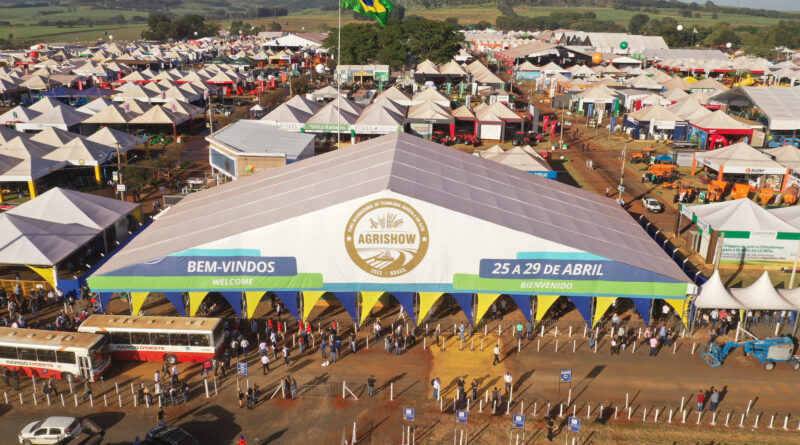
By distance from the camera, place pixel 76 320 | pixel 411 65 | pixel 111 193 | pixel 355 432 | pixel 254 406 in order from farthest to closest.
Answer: pixel 411 65 → pixel 111 193 → pixel 76 320 → pixel 254 406 → pixel 355 432

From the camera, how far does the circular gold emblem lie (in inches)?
975

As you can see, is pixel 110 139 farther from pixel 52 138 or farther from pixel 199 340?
pixel 199 340

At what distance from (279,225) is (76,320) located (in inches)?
422

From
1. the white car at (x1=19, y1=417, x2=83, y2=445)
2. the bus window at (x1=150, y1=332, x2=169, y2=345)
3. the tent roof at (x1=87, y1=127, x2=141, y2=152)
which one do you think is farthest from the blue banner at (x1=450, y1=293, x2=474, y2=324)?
the tent roof at (x1=87, y1=127, x2=141, y2=152)

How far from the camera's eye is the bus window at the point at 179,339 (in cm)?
2444

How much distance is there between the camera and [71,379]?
915 inches

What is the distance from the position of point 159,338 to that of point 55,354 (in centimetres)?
377

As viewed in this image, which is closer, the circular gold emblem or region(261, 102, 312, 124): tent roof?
the circular gold emblem

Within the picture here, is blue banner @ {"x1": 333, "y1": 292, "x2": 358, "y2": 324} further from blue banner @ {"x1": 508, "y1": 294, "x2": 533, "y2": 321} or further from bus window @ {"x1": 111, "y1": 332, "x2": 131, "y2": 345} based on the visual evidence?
bus window @ {"x1": 111, "y1": 332, "x2": 131, "y2": 345}

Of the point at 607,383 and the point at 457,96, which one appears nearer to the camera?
the point at 607,383

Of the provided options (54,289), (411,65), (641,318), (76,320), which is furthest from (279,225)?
(411,65)

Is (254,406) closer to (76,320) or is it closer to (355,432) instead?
(355,432)

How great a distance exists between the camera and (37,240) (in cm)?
2986

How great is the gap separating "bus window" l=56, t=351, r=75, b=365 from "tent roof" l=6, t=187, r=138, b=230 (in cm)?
1112
